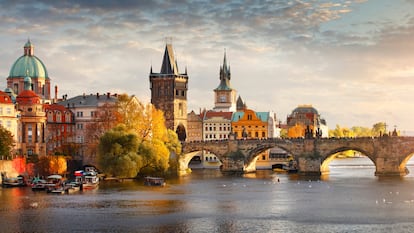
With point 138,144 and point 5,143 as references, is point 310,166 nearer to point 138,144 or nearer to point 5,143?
point 138,144

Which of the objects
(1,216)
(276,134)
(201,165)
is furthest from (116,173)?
(276,134)

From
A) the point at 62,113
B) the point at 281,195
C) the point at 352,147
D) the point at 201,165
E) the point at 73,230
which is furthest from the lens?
the point at 201,165

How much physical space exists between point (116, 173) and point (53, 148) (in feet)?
82.1

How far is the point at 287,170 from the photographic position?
139m

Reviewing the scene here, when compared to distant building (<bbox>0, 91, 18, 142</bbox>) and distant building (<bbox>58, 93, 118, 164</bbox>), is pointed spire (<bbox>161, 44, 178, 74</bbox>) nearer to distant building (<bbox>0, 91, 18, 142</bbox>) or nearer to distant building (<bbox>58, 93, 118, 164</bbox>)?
distant building (<bbox>58, 93, 118, 164</bbox>)

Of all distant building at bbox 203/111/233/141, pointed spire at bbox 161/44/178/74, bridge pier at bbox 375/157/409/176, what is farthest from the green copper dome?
bridge pier at bbox 375/157/409/176

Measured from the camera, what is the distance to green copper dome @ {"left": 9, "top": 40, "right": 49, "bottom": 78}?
497 ft

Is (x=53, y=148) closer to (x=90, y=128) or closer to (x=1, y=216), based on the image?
(x=90, y=128)

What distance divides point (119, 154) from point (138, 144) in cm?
344

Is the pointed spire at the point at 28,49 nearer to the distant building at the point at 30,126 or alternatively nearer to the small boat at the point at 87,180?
the distant building at the point at 30,126

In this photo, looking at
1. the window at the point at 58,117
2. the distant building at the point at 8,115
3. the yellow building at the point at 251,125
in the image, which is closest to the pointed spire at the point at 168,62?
the yellow building at the point at 251,125

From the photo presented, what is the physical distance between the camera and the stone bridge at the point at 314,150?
116125 mm

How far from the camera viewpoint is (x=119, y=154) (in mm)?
105375

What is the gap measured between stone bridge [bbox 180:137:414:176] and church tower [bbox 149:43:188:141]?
100 feet
